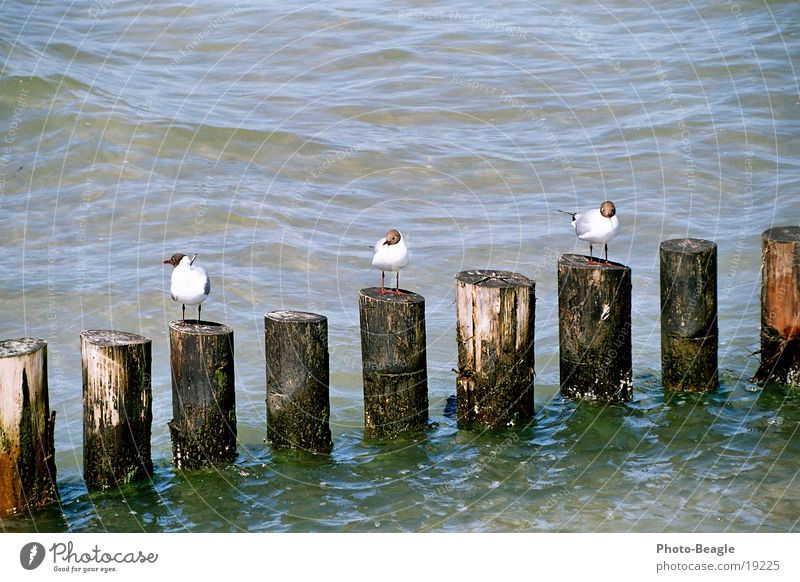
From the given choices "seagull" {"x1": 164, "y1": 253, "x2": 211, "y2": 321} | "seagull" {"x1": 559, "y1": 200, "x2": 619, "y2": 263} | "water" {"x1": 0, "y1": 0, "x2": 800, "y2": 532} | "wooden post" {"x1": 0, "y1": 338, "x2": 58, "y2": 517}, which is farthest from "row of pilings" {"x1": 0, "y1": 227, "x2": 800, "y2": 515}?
"seagull" {"x1": 559, "y1": 200, "x2": 619, "y2": 263}

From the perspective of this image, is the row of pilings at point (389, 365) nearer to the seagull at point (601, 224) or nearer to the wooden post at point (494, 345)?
the wooden post at point (494, 345)

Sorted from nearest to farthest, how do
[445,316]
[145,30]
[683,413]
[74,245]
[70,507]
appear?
[70,507] < [683,413] < [445,316] < [74,245] < [145,30]

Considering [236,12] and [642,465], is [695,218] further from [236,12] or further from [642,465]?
[236,12]

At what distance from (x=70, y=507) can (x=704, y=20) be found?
74.8ft

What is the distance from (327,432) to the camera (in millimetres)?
10617

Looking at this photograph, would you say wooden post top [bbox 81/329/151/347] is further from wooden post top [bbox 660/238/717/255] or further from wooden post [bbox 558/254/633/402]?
wooden post top [bbox 660/238/717/255]

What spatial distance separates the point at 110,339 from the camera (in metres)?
9.55

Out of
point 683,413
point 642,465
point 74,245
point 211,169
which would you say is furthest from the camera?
point 211,169

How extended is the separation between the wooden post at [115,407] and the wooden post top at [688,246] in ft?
18.0

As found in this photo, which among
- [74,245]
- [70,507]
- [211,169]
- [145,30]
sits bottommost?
[70,507]

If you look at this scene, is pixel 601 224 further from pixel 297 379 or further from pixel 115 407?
pixel 115 407

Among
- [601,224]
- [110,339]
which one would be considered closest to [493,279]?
[601,224]

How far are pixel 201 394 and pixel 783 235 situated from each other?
21.0 ft

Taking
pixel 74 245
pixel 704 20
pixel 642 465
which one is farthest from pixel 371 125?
pixel 642 465
